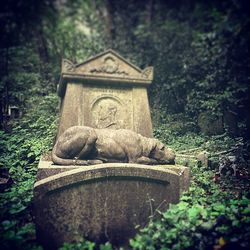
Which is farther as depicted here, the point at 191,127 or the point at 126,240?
the point at 191,127

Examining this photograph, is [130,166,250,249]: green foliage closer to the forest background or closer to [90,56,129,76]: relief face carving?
the forest background

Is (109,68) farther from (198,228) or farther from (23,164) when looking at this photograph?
(198,228)

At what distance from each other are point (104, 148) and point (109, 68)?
7.48 ft

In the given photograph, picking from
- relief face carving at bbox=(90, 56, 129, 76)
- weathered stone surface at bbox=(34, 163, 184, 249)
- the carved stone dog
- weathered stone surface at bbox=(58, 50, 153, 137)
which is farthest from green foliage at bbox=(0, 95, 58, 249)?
relief face carving at bbox=(90, 56, 129, 76)

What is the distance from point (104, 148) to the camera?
454 cm

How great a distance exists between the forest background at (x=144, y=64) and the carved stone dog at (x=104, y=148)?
841 millimetres

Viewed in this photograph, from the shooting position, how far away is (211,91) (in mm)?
7926

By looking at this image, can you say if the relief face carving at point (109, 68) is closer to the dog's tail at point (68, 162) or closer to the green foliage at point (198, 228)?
the dog's tail at point (68, 162)

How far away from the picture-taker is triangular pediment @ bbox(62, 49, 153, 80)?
597 cm

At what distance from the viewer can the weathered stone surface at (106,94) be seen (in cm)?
574

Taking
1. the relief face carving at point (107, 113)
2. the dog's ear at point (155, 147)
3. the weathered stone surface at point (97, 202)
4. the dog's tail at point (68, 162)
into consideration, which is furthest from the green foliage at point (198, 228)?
the relief face carving at point (107, 113)

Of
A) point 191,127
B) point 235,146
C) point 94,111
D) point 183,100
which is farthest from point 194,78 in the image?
point 94,111

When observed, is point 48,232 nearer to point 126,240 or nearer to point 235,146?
point 126,240

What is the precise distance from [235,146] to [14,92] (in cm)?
645
